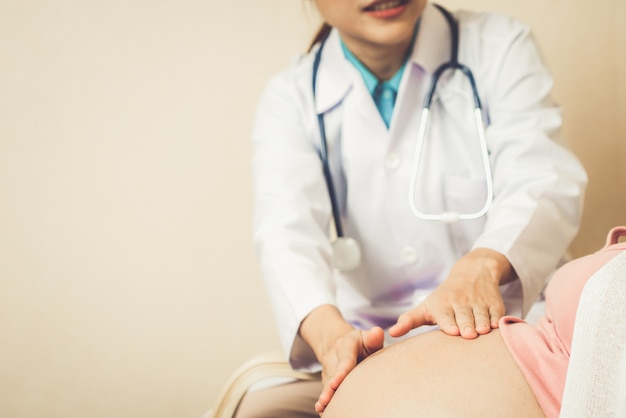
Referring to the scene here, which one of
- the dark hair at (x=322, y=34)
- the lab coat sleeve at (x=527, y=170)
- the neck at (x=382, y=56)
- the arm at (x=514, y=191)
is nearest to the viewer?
the arm at (x=514, y=191)

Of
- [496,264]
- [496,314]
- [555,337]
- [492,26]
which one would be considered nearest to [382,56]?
[492,26]

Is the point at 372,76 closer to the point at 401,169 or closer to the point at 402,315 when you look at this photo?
the point at 401,169

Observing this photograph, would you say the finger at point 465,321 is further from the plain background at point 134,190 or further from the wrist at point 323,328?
the plain background at point 134,190

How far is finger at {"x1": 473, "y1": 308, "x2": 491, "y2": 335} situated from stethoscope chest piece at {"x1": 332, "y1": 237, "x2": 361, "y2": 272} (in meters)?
0.36

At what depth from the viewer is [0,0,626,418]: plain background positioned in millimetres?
1456

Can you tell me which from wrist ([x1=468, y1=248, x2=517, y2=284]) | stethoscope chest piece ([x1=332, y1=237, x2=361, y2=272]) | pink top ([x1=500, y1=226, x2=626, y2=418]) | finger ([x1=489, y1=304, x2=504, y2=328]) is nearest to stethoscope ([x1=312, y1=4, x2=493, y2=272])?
stethoscope chest piece ([x1=332, y1=237, x2=361, y2=272])

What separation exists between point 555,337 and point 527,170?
42 centimetres

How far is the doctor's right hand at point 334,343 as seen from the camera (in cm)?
75

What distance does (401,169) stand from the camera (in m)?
1.12

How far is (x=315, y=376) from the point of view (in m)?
1.02

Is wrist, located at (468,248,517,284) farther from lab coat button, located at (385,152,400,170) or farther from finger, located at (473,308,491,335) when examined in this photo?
lab coat button, located at (385,152,400,170)

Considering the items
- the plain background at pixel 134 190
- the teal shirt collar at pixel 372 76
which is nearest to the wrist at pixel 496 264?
the teal shirt collar at pixel 372 76

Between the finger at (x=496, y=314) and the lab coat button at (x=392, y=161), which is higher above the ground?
the lab coat button at (x=392, y=161)

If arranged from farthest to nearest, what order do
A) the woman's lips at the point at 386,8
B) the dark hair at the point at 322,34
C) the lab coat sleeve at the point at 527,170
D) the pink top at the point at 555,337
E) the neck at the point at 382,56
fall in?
the dark hair at the point at 322,34
the neck at the point at 382,56
the woman's lips at the point at 386,8
the lab coat sleeve at the point at 527,170
the pink top at the point at 555,337
